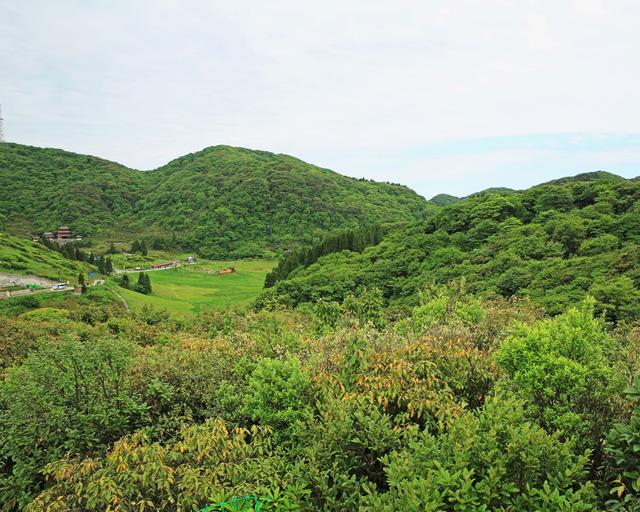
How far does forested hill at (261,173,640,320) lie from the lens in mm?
27000

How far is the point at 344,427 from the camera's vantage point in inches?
233

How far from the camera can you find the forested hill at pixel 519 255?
88.6ft

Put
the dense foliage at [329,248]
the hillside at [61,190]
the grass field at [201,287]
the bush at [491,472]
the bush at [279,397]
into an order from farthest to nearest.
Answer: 1. the hillside at [61,190]
2. the dense foliage at [329,248]
3. the grass field at [201,287]
4. the bush at [279,397]
5. the bush at [491,472]

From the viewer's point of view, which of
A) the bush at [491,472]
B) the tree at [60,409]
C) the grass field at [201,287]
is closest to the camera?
the bush at [491,472]

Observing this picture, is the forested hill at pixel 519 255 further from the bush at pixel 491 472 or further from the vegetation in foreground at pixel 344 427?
the bush at pixel 491 472

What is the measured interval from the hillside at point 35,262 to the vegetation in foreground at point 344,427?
178ft

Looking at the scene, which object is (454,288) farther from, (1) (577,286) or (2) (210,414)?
(2) (210,414)

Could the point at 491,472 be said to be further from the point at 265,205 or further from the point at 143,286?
the point at 265,205

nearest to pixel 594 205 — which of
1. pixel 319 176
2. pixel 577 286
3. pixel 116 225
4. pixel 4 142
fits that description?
pixel 577 286

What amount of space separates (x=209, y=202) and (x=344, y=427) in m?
145

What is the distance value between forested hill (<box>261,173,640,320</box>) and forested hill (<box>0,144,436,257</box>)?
6672cm

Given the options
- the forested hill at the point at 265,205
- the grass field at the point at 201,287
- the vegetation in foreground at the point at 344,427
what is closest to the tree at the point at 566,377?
the vegetation in foreground at the point at 344,427

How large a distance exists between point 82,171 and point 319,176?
339 feet

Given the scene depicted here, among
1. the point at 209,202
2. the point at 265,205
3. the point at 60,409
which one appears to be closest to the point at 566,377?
the point at 60,409
